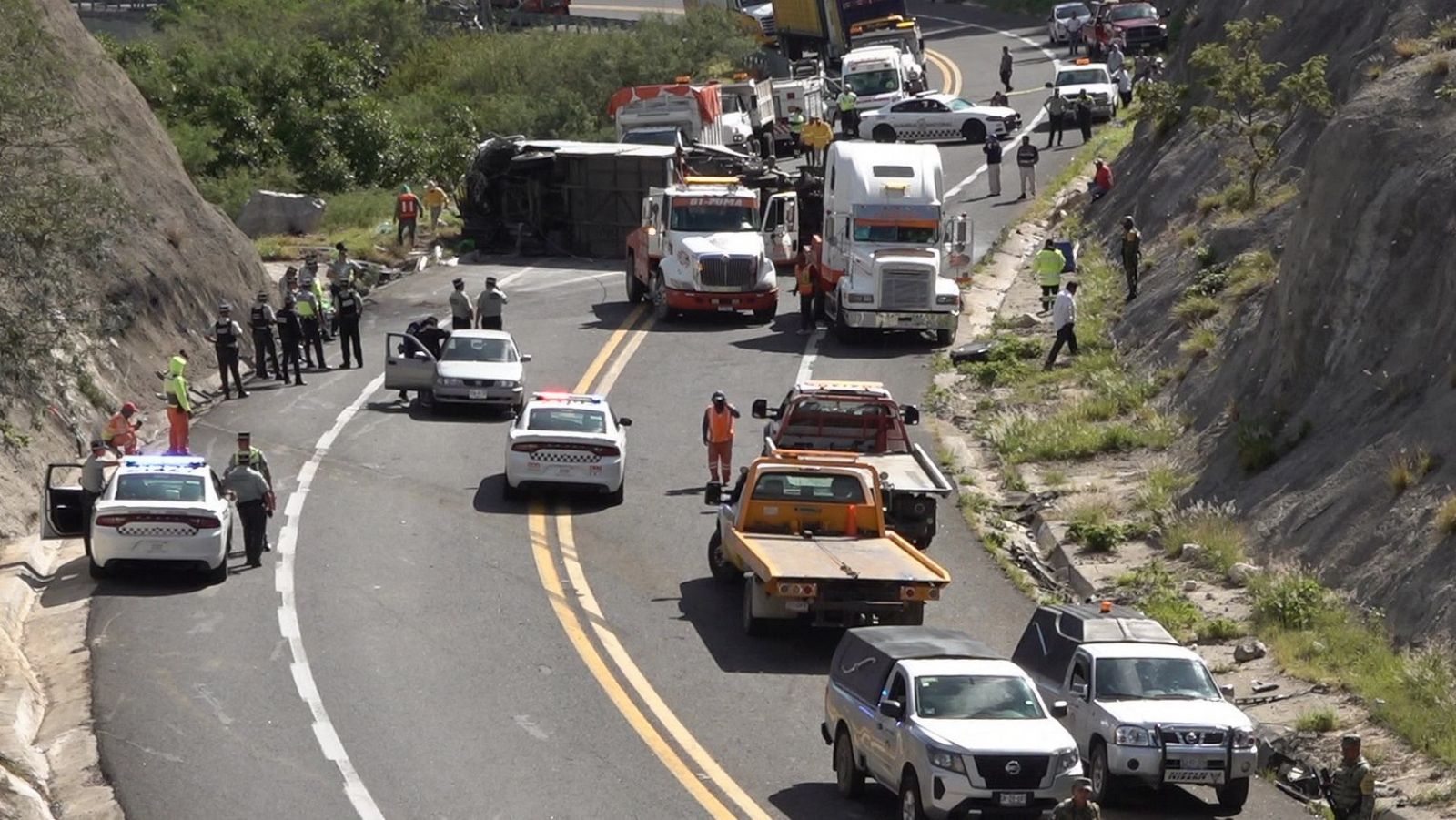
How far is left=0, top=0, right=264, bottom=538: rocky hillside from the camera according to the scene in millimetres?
31891

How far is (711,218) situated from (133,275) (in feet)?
40.3

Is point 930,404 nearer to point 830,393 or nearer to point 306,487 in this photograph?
point 830,393

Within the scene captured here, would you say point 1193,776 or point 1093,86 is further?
point 1093,86

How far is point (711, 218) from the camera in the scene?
45.8 metres

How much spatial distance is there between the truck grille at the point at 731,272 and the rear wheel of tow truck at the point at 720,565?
17.7 metres

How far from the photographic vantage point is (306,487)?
31844 millimetres

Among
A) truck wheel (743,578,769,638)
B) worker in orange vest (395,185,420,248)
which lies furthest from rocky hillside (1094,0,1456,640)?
worker in orange vest (395,185,420,248)

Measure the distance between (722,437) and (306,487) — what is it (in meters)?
6.10

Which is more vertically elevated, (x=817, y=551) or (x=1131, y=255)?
(x=817, y=551)

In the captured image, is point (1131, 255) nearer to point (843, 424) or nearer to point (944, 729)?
point (843, 424)

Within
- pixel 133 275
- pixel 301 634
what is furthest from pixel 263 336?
pixel 301 634

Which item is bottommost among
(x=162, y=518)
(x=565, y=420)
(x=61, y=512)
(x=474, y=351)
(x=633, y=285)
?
(x=633, y=285)

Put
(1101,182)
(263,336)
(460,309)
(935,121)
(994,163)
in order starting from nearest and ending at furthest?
(263,336) < (460,309) < (1101,182) < (994,163) < (935,121)

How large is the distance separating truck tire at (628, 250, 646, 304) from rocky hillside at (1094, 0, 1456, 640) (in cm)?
1118
